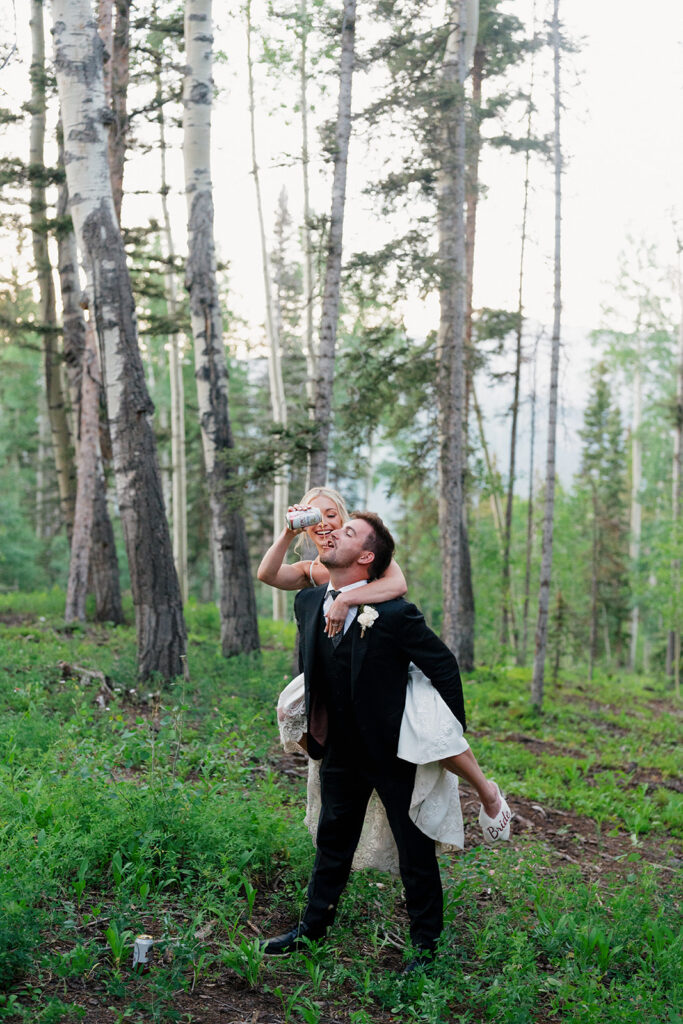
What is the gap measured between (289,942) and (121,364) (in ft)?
19.4

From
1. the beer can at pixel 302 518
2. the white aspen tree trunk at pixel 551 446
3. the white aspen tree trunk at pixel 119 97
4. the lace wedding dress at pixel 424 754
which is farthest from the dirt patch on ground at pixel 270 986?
the white aspen tree trunk at pixel 119 97

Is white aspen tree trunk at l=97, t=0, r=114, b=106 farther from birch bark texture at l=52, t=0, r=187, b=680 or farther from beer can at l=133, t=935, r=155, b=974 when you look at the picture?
beer can at l=133, t=935, r=155, b=974

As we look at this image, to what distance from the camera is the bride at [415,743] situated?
3994 mm

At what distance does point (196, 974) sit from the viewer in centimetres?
379

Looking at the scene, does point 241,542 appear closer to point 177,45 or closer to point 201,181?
point 201,181

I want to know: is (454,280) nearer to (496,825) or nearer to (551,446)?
(551,446)

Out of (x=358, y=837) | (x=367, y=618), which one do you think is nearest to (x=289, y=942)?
(x=358, y=837)

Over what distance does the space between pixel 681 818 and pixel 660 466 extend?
1073 inches

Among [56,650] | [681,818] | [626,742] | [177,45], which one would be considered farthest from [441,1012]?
[177,45]

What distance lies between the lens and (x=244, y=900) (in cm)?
452

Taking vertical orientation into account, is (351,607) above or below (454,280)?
below

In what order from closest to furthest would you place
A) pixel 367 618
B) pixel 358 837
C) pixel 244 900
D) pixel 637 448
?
pixel 367 618 → pixel 358 837 → pixel 244 900 → pixel 637 448

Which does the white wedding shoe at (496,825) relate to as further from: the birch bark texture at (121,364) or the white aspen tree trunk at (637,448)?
the white aspen tree trunk at (637,448)

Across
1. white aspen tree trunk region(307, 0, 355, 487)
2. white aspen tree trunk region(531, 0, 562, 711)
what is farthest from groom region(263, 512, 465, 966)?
white aspen tree trunk region(531, 0, 562, 711)
